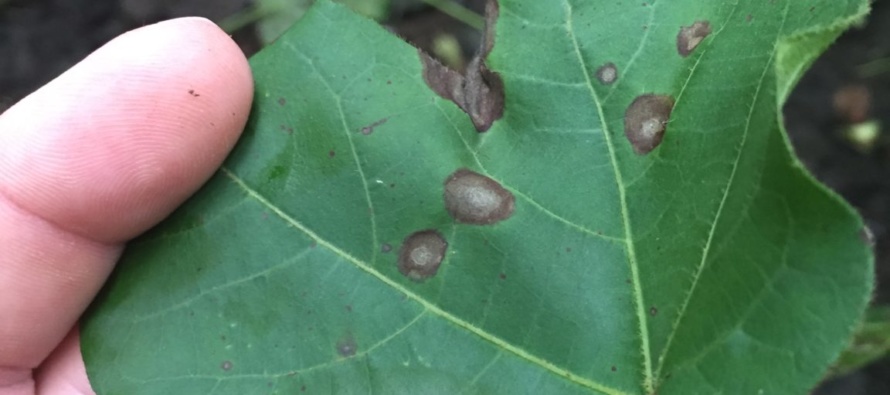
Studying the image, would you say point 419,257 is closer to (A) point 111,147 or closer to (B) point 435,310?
(B) point 435,310

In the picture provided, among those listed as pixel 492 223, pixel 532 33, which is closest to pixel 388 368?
pixel 492 223

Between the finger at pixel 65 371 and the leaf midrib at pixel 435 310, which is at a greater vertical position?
the leaf midrib at pixel 435 310

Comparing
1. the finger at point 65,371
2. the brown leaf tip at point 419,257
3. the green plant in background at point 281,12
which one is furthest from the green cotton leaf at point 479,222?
the green plant in background at point 281,12

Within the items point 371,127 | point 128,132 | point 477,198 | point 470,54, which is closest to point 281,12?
point 470,54

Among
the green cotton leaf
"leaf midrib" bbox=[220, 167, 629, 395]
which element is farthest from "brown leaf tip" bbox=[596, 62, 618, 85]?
"leaf midrib" bbox=[220, 167, 629, 395]

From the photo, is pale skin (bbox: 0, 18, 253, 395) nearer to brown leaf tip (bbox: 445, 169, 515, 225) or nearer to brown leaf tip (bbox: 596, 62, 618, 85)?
brown leaf tip (bbox: 445, 169, 515, 225)

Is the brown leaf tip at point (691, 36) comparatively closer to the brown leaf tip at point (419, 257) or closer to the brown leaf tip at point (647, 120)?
the brown leaf tip at point (647, 120)
